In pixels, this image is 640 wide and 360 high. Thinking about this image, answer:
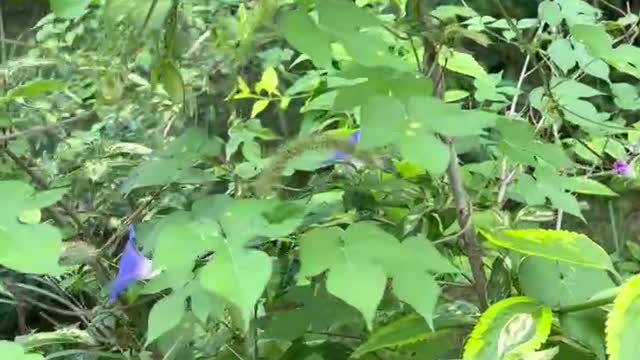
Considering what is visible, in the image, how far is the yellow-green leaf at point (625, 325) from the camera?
0.71m

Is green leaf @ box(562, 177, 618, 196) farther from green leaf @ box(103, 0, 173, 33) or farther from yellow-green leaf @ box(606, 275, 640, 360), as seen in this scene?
green leaf @ box(103, 0, 173, 33)

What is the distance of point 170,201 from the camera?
0.98 m

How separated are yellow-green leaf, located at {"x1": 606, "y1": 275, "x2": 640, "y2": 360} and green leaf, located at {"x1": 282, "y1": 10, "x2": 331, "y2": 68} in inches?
10.6

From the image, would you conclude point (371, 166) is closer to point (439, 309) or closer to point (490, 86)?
point (439, 309)

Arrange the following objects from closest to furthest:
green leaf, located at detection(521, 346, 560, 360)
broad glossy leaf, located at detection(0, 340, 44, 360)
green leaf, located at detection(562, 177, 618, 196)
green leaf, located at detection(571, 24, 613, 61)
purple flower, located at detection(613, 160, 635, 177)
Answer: broad glossy leaf, located at detection(0, 340, 44, 360) < green leaf, located at detection(521, 346, 560, 360) < green leaf, located at detection(571, 24, 613, 61) < green leaf, located at detection(562, 177, 618, 196) < purple flower, located at detection(613, 160, 635, 177)

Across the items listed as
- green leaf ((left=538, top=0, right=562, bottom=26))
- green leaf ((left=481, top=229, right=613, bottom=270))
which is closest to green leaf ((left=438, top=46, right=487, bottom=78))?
green leaf ((left=538, top=0, right=562, bottom=26))

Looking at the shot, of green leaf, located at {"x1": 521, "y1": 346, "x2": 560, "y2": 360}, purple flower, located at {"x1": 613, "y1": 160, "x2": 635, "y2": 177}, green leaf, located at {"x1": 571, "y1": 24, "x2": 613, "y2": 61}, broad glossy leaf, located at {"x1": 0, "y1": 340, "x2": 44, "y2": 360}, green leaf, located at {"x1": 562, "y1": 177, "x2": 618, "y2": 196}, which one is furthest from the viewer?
purple flower, located at {"x1": 613, "y1": 160, "x2": 635, "y2": 177}

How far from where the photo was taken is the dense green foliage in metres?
0.70

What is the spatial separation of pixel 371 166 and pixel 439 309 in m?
0.17

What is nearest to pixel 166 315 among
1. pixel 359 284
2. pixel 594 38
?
pixel 359 284

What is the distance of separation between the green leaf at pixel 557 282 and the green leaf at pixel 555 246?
0.04 m

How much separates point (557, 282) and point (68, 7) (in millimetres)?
442

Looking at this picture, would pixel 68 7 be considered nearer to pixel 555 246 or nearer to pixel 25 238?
pixel 25 238

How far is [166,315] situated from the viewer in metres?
0.73
